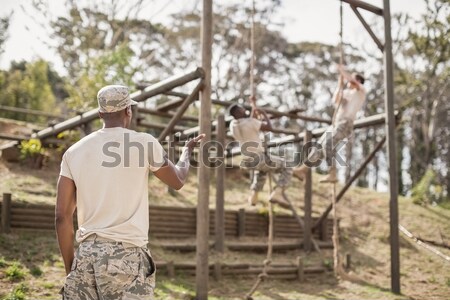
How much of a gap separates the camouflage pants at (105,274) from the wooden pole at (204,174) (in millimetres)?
3759

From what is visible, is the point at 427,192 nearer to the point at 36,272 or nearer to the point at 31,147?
the point at 31,147

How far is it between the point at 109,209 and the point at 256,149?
504 centimetres

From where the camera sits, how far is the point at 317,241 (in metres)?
10.9

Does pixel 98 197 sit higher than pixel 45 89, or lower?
lower

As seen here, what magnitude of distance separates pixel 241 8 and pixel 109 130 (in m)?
23.0

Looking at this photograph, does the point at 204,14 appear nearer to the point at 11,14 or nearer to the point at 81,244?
the point at 81,244

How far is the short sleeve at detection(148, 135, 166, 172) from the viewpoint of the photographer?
9.13ft

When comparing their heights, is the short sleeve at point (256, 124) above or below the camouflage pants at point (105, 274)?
above

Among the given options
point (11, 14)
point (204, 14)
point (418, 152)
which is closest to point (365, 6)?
point (204, 14)

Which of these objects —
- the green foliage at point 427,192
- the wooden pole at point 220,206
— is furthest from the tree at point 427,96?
the wooden pole at point 220,206

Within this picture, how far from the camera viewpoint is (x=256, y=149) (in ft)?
24.7

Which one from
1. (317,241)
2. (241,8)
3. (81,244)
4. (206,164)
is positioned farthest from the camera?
(241,8)

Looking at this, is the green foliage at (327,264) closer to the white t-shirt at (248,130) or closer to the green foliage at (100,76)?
the white t-shirt at (248,130)

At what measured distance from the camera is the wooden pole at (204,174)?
629 centimetres
